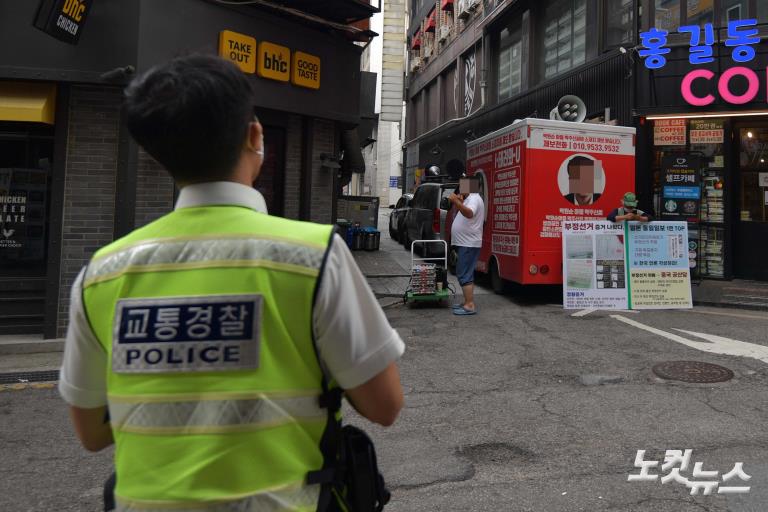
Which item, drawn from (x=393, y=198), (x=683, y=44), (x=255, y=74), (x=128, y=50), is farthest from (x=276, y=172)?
(x=393, y=198)

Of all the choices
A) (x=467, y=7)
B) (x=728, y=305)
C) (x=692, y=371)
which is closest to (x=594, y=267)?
(x=728, y=305)

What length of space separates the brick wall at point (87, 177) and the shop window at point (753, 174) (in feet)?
37.0

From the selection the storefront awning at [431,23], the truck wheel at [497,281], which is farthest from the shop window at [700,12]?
the storefront awning at [431,23]

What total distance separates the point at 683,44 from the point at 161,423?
13327 mm

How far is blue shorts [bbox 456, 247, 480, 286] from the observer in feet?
29.3

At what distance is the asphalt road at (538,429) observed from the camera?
348 centimetres

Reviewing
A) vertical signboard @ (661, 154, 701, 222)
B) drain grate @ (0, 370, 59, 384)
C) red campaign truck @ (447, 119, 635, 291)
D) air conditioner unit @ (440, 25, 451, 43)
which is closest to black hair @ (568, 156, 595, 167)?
red campaign truck @ (447, 119, 635, 291)

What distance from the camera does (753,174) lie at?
38.7 ft

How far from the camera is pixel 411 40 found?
3778 centimetres

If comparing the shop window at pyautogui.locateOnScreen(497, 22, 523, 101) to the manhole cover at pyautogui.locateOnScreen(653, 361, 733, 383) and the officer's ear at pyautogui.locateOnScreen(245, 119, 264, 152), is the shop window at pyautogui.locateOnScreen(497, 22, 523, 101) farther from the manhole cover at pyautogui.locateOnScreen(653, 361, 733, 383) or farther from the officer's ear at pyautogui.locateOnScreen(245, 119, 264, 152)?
the officer's ear at pyautogui.locateOnScreen(245, 119, 264, 152)

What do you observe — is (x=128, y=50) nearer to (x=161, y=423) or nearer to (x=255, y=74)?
(x=255, y=74)

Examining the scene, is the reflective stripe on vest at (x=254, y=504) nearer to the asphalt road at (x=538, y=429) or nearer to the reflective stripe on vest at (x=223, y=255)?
the reflective stripe on vest at (x=223, y=255)

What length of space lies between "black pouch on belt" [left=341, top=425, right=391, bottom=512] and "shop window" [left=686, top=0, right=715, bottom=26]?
13.6 m

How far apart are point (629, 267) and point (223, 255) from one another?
9.09 m
